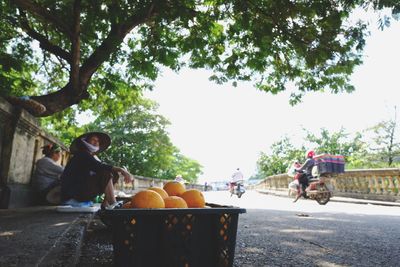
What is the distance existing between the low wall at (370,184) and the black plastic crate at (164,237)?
11.7 metres

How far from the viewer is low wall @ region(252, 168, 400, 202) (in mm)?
12320

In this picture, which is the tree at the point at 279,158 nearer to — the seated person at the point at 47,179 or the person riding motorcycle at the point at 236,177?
the person riding motorcycle at the point at 236,177

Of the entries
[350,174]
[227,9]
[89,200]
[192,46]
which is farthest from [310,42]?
[350,174]

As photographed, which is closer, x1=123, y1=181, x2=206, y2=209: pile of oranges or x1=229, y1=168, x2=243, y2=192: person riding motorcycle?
x1=123, y1=181, x2=206, y2=209: pile of oranges

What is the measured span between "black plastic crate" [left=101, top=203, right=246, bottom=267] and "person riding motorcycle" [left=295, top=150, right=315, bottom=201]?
1197 cm

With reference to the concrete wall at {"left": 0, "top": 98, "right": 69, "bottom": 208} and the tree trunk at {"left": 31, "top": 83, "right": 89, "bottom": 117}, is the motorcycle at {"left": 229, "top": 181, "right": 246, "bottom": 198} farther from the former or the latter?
the concrete wall at {"left": 0, "top": 98, "right": 69, "bottom": 208}

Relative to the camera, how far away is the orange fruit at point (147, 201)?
1899 mm

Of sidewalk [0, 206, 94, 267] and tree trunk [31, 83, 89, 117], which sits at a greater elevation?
tree trunk [31, 83, 89, 117]

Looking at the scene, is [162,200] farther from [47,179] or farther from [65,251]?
[47,179]

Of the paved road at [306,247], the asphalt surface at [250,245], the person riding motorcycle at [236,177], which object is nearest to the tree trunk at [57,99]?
the asphalt surface at [250,245]

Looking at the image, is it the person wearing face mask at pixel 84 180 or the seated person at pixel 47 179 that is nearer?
the person wearing face mask at pixel 84 180

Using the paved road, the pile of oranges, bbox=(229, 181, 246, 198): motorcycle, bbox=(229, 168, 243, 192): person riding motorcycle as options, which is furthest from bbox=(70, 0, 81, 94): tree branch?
bbox=(229, 168, 243, 192): person riding motorcycle

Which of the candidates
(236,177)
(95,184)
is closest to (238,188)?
(236,177)

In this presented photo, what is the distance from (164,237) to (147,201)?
0.26 meters
